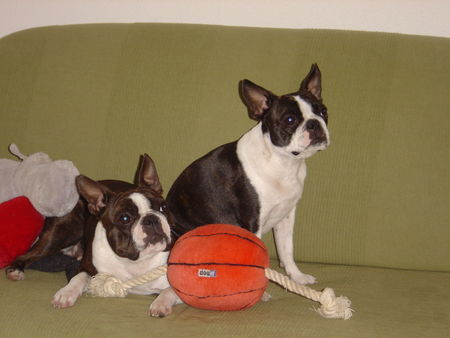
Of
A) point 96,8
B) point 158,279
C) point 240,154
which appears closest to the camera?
point 158,279

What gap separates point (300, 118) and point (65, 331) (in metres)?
1.61

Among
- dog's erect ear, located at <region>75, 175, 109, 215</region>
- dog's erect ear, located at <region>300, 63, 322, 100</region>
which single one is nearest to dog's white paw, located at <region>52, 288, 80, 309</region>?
dog's erect ear, located at <region>75, 175, 109, 215</region>

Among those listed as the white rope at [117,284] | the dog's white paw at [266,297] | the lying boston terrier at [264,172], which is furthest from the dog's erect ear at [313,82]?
the white rope at [117,284]

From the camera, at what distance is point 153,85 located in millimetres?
3842

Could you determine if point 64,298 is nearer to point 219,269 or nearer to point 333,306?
point 219,269

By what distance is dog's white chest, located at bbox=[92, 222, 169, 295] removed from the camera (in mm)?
3049

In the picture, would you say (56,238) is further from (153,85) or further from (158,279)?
(153,85)

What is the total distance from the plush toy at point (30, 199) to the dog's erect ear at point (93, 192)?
238mm

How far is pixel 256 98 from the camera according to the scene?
10.9 ft

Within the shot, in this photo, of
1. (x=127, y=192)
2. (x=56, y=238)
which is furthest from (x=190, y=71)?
(x=56, y=238)

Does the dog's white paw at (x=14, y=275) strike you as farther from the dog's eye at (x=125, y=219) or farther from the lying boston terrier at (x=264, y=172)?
the lying boston terrier at (x=264, y=172)

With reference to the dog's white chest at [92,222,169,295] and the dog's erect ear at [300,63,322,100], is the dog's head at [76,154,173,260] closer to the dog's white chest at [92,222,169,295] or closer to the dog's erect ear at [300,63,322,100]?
the dog's white chest at [92,222,169,295]

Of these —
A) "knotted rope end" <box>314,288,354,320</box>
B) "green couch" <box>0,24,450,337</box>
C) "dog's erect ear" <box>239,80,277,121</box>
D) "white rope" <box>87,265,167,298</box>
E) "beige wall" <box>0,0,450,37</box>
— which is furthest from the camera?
"beige wall" <box>0,0,450,37</box>

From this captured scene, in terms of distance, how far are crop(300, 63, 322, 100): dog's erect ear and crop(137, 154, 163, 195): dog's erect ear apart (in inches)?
38.9
